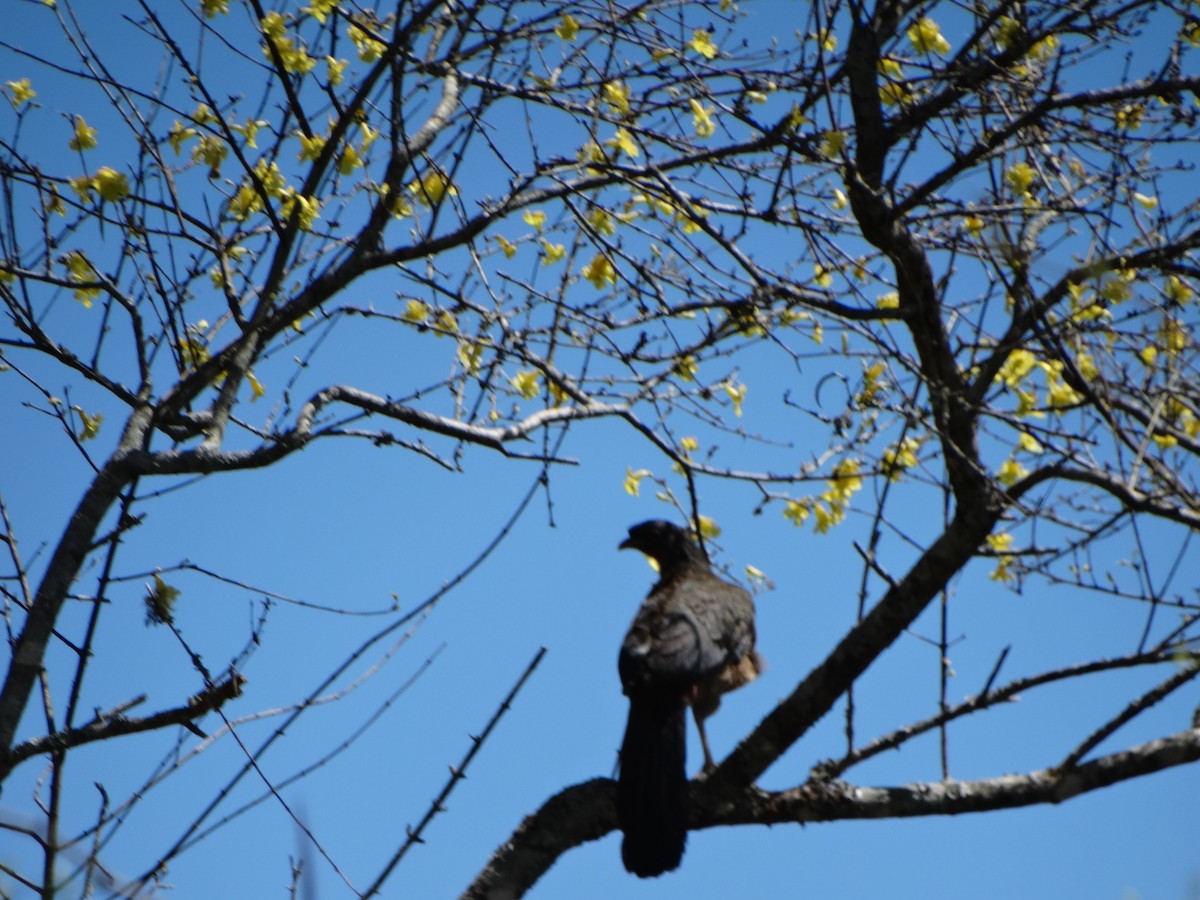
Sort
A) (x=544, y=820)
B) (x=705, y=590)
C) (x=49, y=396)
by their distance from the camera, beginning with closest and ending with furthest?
(x=544, y=820) < (x=49, y=396) < (x=705, y=590)

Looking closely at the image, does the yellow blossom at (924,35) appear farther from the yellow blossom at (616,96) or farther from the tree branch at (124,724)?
the tree branch at (124,724)

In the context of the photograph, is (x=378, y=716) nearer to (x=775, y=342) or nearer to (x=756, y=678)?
(x=775, y=342)

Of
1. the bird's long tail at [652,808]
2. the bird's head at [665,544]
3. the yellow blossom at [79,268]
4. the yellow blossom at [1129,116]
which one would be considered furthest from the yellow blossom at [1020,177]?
the yellow blossom at [79,268]

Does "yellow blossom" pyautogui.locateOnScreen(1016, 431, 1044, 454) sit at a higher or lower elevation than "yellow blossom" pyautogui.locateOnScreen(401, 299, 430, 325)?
lower

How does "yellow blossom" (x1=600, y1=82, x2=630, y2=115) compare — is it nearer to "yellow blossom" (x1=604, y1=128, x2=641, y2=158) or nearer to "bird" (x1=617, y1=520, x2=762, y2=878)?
"yellow blossom" (x1=604, y1=128, x2=641, y2=158)

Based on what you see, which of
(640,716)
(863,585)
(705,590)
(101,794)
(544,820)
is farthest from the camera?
(705,590)

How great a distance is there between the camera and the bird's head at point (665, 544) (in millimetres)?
6887

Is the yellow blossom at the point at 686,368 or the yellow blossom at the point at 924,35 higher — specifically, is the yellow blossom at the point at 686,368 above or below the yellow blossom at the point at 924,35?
below

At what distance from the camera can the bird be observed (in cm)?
432

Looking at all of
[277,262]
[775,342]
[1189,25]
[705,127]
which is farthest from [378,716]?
[1189,25]

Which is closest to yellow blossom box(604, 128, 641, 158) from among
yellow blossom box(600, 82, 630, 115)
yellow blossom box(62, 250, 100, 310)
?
yellow blossom box(600, 82, 630, 115)

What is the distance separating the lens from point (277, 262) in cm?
457

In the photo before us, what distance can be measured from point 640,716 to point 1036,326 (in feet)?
6.64

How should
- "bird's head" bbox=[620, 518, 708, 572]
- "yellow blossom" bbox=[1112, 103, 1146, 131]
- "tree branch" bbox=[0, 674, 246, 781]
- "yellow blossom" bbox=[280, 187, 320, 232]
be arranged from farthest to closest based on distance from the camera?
"bird's head" bbox=[620, 518, 708, 572] < "yellow blossom" bbox=[1112, 103, 1146, 131] < "yellow blossom" bbox=[280, 187, 320, 232] < "tree branch" bbox=[0, 674, 246, 781]
